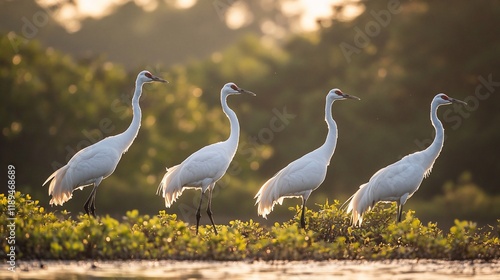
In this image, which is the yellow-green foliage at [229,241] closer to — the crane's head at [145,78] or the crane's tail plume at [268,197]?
the crane's tail plume at [268,197]

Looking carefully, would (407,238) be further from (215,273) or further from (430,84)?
(430,84)

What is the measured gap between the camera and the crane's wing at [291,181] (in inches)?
638

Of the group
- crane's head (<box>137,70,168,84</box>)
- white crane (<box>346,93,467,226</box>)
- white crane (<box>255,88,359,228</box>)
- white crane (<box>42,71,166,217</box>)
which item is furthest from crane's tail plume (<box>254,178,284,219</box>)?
crane's head (<box>137,70,168,84</box>)

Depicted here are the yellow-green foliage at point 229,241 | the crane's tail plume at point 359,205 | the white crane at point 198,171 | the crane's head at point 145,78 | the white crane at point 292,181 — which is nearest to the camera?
the yellow-green foliage at point 229,241

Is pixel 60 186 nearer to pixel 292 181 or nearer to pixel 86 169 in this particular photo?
pixel 86 169

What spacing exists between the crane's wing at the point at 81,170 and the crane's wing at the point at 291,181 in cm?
248

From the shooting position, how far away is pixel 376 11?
1252 inches

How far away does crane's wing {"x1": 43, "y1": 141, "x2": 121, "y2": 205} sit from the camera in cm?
1609

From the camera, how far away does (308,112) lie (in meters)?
32.0

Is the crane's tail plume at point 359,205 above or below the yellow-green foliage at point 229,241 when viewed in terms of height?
above

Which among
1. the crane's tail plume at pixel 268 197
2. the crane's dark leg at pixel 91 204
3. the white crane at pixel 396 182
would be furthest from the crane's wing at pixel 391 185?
the crane's dark leg at pixel 91 204

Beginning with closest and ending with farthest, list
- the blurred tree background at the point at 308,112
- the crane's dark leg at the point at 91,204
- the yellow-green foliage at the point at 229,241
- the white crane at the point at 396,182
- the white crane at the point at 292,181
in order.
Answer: the yellow-green foliage at the point at 229,241 < the white crane at the point at 396,182 < the white crane at the point at 292,181 < the crane's dark leg at the point at 91,204 < the blurred tree background at the point at 308,112

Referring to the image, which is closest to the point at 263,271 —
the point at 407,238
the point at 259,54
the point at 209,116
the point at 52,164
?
the point at 407,238

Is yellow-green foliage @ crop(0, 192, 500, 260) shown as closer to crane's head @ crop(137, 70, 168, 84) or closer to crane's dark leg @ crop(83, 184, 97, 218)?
crane's dark leg @ crop(83, 184, 97, 218)
